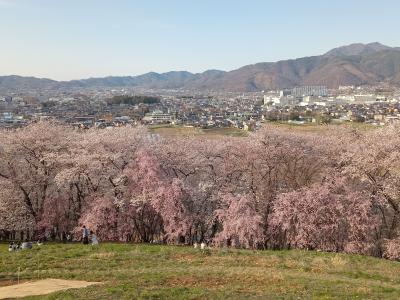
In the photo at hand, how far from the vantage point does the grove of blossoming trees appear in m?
29.2

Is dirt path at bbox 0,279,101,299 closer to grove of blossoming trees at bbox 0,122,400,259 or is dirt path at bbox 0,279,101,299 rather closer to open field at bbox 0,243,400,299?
open field at bbox 0,243,400,299

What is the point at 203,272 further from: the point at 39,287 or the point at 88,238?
the point at 88,238

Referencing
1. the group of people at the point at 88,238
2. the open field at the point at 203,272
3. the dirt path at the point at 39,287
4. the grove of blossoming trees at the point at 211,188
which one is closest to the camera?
the dirt path at the point at 39,287

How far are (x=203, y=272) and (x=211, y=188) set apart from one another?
14468 mm

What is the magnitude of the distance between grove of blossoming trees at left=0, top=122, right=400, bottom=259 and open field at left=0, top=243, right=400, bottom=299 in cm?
608

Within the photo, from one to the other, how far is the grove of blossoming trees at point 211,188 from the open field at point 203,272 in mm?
6075

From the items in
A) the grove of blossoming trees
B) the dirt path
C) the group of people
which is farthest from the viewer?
the grove of blossoming trees

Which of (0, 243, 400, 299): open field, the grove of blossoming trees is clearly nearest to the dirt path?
(0, 243, 400, 299): open field

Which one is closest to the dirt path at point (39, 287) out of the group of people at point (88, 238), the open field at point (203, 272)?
the open field at point (203, 272)

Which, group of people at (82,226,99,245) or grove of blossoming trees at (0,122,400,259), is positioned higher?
grove of blossoming trees at (0,122,400,259)

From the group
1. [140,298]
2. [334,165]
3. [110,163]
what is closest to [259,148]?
[334,165]

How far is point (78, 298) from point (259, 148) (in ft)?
65.0

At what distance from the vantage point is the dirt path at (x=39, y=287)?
15186 millimetres

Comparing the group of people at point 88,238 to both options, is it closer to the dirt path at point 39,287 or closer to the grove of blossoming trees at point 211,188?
the grove of blossoming trees at point 211,188
